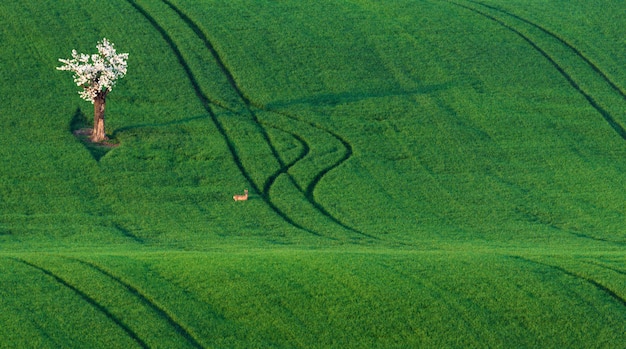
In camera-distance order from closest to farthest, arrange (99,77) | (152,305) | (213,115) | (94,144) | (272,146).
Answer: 1. (152,305)
2. (99,77)
3. (94,144)
4. (272,146)
5. (213,115)

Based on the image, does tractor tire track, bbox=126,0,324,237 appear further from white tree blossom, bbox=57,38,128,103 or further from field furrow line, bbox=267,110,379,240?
white tree blossom, bbox=57,38,128,103

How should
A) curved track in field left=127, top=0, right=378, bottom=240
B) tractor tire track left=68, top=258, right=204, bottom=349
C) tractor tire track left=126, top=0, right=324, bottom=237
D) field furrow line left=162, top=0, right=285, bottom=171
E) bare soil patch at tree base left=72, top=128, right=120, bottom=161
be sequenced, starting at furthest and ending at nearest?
field furrow line left=162, top=0, right=285, bottom=171 < bare soil patch at tree base left=72, top=128, right=120, bottom=161 < curved track in field left=127, top=0, right=378, bottom=240 < tractor tire track left=126, top=0, right=324, bottom=237 < tractor tire track left=68, top=258, right=204, bottom=349

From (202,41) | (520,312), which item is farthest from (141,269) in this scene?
(202,41)

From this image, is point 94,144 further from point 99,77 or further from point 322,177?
point 322,177

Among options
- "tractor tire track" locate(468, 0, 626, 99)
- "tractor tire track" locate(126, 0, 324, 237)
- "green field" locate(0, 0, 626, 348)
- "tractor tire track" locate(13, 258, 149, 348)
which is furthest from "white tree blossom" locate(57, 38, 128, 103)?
"tractor tire track" locate(468, 0, 626, 99)

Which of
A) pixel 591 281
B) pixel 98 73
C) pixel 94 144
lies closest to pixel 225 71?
pixel 98 73

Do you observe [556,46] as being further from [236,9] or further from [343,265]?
[343,265]
